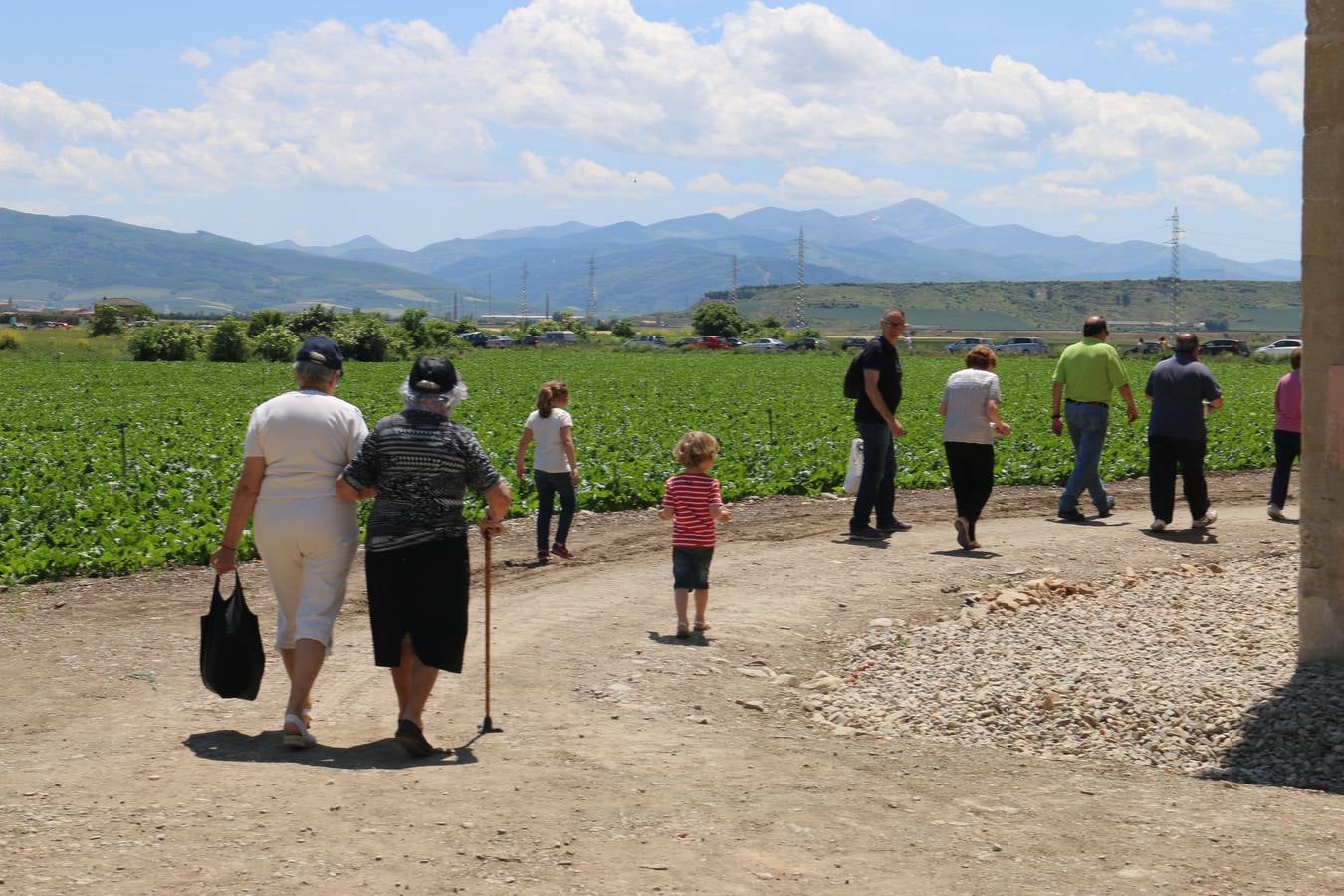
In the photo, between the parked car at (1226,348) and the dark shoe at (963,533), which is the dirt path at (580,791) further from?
the parked car at (1226,348)

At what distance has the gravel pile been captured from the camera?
23.7ft

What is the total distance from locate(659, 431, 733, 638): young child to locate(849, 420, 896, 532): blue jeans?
168 inches

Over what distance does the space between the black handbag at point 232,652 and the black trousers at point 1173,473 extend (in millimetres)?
9955

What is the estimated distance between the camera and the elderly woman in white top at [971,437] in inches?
516

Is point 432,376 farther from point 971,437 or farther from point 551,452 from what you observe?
point 971,437

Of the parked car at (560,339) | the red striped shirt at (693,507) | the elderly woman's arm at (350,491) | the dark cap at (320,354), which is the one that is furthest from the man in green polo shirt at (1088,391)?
the parked car at (560,339)

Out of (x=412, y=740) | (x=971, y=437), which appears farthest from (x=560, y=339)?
(x=412, y=740)

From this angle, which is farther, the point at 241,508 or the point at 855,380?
the point at 855,380

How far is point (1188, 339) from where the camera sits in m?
14.2

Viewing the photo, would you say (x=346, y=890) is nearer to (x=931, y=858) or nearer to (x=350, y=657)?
(x=931, y=858)

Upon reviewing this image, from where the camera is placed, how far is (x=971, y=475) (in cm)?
1323

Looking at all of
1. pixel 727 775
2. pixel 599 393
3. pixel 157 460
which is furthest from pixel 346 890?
pixel 599 393

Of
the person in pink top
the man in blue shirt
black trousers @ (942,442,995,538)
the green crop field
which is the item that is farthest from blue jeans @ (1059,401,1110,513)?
the green crop field

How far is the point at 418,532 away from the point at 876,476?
7650mm
